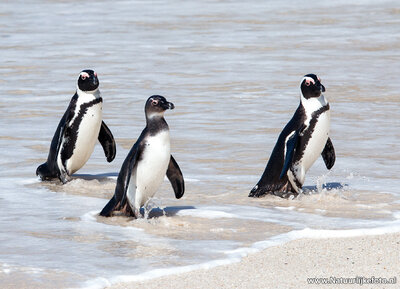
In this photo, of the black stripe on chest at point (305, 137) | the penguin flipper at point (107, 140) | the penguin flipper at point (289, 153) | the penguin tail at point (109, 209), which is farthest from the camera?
the penguin flipper at point (107, 140)

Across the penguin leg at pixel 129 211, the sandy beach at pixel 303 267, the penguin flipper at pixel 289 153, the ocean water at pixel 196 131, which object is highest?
the penguin flipper at pixel 289 153

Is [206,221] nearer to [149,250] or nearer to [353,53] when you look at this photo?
[149,250]

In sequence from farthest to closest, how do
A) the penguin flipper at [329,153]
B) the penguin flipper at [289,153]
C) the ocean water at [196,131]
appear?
the penguin flipper at [329,153], the penguin flipper at [289,153], the ocean water at [196,131]

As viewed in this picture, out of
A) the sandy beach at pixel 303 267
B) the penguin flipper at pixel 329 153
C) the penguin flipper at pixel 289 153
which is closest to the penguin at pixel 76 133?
the penguin flipper at pixel 289 153

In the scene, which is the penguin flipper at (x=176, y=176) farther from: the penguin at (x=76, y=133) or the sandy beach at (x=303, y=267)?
the penguin at (x=76, y=133)

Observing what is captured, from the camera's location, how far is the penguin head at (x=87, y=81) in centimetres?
647

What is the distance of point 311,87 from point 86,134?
1.72 m

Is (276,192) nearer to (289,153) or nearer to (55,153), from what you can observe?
(289,153)

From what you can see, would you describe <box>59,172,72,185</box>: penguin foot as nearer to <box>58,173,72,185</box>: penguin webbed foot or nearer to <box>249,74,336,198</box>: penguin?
<box>58,173,72,185</box>: penguin webbed foot

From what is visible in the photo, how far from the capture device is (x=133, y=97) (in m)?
10.9

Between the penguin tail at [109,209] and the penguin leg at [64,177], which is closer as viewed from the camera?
the penguin tail at [109,209]

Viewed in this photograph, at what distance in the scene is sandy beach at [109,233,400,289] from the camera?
411cm

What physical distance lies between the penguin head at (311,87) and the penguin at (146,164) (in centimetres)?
117

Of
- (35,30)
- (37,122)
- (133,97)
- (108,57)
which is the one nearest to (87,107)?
(37,122)
